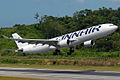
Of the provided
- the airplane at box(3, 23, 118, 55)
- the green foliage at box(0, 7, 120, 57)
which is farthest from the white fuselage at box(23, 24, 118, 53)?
the green foliage at box(0, 7, 120, 57)

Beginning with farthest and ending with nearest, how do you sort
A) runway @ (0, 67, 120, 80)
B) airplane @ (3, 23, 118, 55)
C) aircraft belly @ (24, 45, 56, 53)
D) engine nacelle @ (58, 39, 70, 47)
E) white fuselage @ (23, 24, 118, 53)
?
aircraft belly @ (24, 45, 56, 53)
engine nacelle @ (58, 39, 70, 47)
airplane @ (3, 23, 118, 55)
white fuselage @ (23, 24, 118, 53)
runway @ (0, 67, 120, 80)

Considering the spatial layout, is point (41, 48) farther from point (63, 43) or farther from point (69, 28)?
point (69, 28)

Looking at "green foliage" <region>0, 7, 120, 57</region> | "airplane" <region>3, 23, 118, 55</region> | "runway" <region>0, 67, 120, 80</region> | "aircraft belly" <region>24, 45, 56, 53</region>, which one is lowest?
"runway" <region>0, 67, 120, 80</region>

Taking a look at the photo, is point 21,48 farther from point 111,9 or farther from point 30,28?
point 111,9

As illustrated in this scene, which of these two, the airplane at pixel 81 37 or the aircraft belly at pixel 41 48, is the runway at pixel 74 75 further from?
the aircraft belly at pixel 41 48

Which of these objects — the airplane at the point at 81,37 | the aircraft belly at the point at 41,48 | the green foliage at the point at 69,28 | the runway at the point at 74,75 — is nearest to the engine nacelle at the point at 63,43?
the airplane at the point at 81,37

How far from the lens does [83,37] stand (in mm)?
68188

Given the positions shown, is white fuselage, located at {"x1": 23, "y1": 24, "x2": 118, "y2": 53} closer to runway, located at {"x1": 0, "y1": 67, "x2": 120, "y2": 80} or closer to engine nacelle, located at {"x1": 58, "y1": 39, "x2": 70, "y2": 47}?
engine nacelle, located at {"x1": 58, "y1": 39, "x2": 70, "y2": 47}

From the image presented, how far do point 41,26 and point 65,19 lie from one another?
864 inches

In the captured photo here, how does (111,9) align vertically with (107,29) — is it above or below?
above

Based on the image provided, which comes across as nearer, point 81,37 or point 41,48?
point 81,37

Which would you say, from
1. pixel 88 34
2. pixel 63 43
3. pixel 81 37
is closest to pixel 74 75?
pixel 88 34

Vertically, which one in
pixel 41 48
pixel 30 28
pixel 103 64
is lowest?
pixel 103 64

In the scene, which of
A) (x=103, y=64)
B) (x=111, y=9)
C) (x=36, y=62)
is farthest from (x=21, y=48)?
(x=111, y=9)
